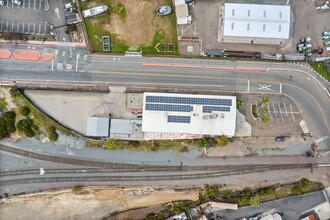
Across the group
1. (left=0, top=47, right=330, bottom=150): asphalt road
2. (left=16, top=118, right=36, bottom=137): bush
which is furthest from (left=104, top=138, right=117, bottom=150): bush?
(left=16, top=118, right=36, bottom=137): bush

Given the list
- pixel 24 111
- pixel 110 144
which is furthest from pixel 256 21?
pixel 24 111

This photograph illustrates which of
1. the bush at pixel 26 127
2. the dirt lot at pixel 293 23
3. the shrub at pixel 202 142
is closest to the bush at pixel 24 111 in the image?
the bush at pixel 26 127

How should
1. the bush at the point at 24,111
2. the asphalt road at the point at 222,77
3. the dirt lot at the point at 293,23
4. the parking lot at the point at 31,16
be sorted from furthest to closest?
the dirt lot at the point at 293,23 → the asphalt road at the point at 222,77 → the parking lot at the point at 31,16 → the bush at the point at 24,111

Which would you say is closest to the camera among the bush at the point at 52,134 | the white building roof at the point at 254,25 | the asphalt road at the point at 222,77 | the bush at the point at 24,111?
the white building roof at the point at 254,25

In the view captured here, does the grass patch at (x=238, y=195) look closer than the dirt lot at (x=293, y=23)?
Yes

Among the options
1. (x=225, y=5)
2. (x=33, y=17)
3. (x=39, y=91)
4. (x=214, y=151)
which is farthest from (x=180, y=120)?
(x=33, y=17)

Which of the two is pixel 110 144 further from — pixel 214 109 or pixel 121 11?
pixel 121 11

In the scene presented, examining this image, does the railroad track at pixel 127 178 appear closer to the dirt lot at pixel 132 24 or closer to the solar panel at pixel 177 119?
the solar panel at pixel 177 119

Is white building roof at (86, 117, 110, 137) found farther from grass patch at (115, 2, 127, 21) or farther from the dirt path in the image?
grass patch at (115, 2, 127, 21)
